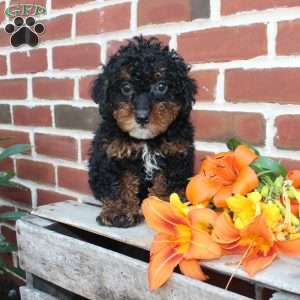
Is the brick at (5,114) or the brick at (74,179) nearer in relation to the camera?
the brick at (74,179)

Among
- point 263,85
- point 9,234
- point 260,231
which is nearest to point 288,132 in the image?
point 263,85

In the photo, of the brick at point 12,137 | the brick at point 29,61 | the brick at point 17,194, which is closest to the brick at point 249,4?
the brick at point 29,61

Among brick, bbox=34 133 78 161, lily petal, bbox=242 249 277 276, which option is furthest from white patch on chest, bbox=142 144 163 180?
brick, bbox=34 133 78 161

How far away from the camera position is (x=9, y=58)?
7.26ft

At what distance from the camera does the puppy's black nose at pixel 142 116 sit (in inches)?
46.5

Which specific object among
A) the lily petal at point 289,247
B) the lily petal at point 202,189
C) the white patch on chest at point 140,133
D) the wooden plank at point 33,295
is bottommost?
the wooden plank at point 33,295

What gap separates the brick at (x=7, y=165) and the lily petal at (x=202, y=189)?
4.51ft

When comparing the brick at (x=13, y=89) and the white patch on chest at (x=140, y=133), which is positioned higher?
the brick at (x=13, y=89)

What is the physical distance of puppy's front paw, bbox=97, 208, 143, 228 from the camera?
1.31m

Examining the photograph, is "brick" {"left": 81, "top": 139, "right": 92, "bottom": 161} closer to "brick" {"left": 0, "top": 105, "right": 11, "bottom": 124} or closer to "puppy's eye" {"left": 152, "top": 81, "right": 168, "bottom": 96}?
"brick" {"left": 0, "top": 105, "right": 11, "bottom": 124}

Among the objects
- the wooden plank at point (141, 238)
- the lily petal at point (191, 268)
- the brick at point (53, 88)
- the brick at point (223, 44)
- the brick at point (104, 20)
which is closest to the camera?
the wooden plank at point (141, 238)

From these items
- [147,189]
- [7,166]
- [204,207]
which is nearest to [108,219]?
[147,189]

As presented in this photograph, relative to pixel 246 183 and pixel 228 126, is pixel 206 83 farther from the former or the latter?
pixel 246 183

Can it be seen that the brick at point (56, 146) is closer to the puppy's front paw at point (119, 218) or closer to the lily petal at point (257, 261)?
the puppy's front paw at point (119, 218)
